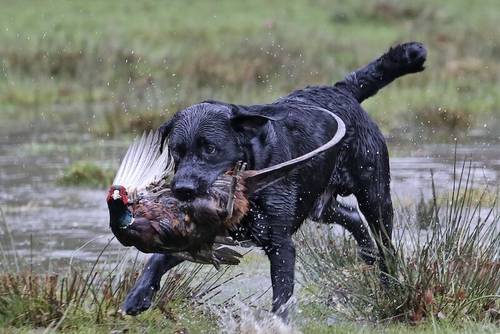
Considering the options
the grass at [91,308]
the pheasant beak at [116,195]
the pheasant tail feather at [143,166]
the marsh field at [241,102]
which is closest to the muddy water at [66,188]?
the marsh field at [241,102]

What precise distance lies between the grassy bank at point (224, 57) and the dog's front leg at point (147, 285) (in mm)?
10704

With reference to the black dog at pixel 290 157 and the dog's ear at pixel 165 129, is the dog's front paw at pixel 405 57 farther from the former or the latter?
the dog's ear at pixel 165 129

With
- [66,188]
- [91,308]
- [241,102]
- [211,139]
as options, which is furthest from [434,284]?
[241,102]

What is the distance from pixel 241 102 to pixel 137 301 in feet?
46.6

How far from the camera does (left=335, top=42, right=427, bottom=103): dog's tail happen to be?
782 cm

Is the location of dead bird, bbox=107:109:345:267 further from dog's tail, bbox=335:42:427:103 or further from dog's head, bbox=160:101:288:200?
dog's tail, bbox=335:42:427:103

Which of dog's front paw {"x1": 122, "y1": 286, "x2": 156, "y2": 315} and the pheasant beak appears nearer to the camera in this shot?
the pheasant beak

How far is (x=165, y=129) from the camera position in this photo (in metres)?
6.35

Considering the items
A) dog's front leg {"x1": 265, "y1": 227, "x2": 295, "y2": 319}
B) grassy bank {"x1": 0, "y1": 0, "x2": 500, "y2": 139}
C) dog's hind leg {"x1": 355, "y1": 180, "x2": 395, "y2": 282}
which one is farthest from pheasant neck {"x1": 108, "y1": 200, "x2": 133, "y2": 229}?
grassy bank {"x1": 0, "y1": 0, "x2": 500, "y2": 139}

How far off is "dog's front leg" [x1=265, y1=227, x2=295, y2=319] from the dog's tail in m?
1.73

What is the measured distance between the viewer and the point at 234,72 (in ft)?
74.5

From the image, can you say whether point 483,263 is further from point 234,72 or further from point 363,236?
point 234,72

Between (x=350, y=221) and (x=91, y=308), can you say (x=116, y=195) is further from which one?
(x=350, y=221)

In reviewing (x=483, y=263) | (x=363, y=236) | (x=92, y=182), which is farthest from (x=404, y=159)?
(x=483, y=263)
